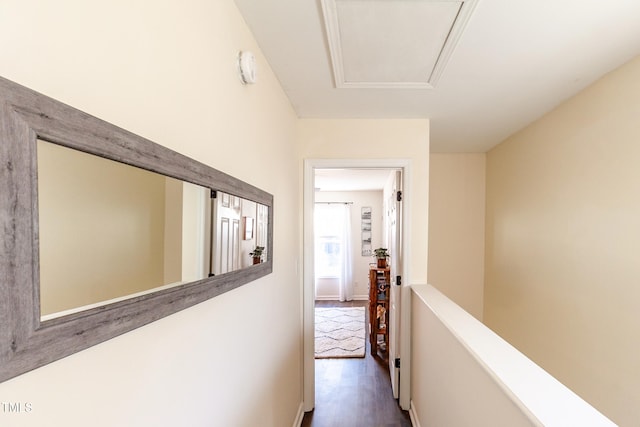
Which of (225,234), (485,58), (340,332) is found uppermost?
(485,58)

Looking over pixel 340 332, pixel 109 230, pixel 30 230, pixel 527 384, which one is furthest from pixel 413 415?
pixel 30 230

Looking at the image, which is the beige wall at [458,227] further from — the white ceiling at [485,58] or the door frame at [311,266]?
the door frame at [311,266]

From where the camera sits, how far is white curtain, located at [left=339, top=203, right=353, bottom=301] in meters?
6.87

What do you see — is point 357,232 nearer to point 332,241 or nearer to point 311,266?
point 332,241

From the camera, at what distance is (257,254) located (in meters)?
1.52

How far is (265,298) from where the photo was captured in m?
1.70

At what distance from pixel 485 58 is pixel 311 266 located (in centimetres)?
184

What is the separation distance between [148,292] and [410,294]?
2282 millimetres

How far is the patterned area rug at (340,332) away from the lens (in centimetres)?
399

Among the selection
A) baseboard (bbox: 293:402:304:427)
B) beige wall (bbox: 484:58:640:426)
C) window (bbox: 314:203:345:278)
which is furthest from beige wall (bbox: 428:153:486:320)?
window (bbox: 314:203:345:278)

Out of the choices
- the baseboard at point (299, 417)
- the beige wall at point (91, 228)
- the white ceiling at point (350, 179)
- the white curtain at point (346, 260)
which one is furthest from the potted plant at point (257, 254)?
the white curtain at point (346, 260)

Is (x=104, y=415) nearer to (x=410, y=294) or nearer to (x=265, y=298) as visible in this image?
(x=265, y=298)

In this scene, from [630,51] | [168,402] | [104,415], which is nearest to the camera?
[104,415]

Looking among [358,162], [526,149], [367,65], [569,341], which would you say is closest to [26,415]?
[367,65]
